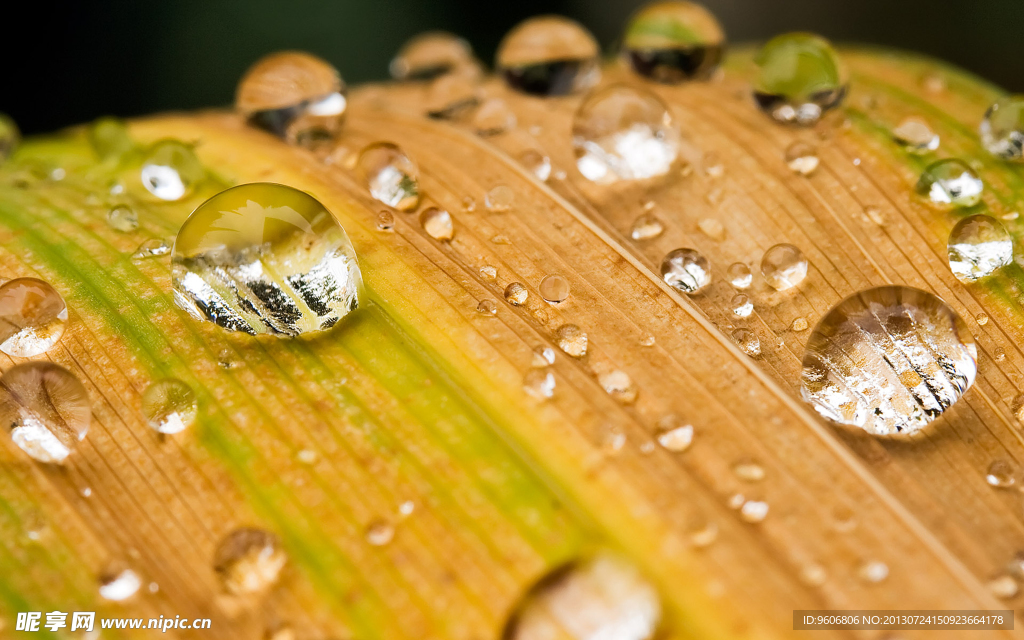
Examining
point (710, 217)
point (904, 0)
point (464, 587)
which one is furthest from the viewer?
point (904, 0)

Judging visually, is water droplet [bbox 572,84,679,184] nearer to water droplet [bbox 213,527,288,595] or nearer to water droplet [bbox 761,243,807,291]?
water droplet [bbox 761,243,807,291]

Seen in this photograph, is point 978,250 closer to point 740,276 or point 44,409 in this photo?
point 740,276

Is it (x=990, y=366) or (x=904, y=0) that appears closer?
(x=990, y=366)

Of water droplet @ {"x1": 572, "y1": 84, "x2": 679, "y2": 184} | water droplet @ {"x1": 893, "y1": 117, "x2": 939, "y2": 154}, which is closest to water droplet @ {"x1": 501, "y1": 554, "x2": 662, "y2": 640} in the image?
water droplet @ {"x1": 572, "y1": 84, "x2": 679, "y2": 184}

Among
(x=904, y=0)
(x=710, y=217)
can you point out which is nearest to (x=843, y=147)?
(x=710, y=217)

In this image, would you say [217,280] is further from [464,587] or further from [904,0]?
Answer: [904,0]

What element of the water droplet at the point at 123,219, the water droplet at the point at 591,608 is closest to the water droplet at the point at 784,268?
the water droplet at the point at 591,608

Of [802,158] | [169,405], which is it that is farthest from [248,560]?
[802,158]

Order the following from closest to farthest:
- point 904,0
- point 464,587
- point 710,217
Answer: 1. point 464,587
2. point 710,217
3. point 904,0
